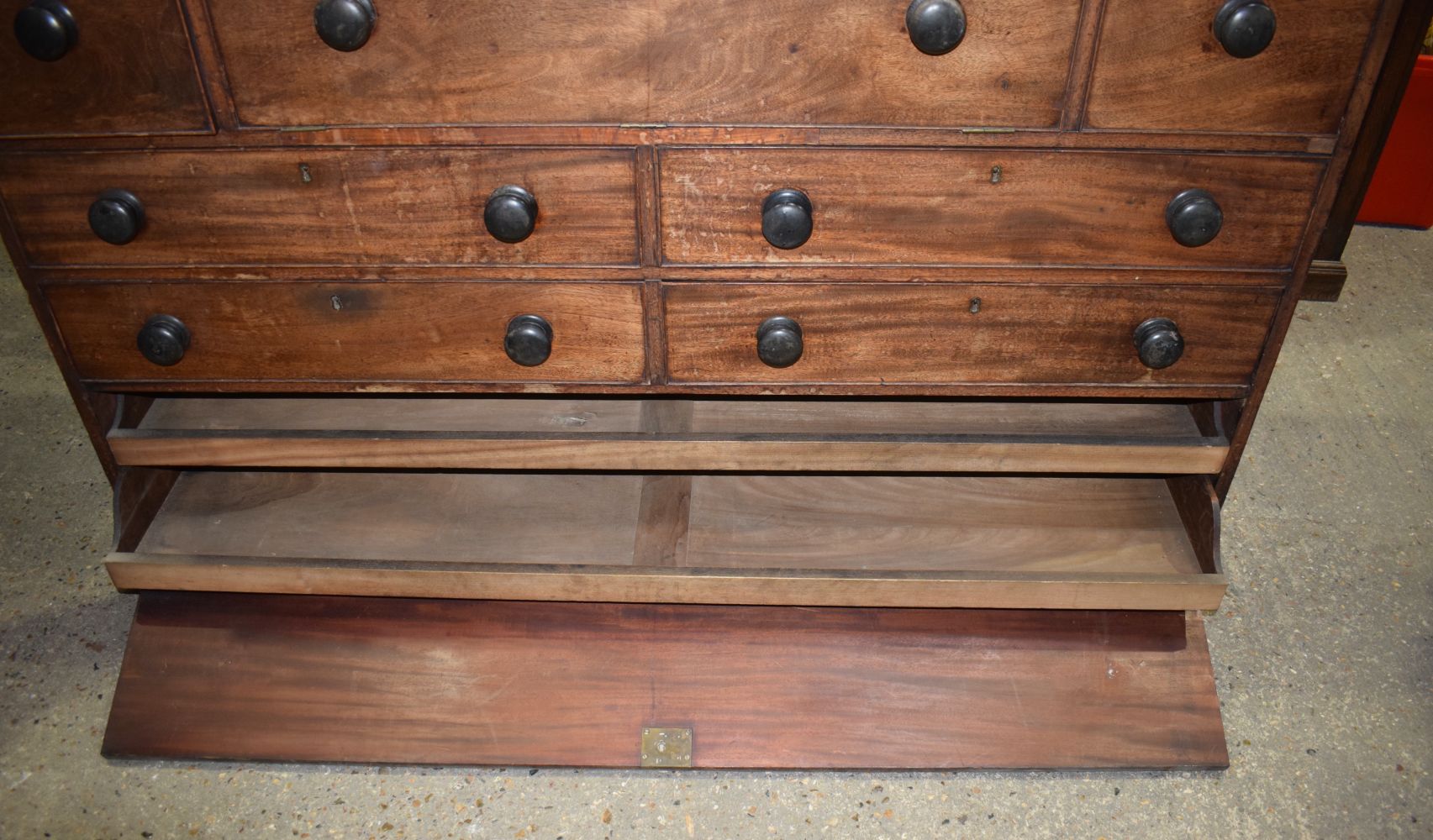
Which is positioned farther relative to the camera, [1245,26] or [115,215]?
[115,215]

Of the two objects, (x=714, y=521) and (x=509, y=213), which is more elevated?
(x=509, y=213)

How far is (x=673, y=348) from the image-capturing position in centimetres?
145

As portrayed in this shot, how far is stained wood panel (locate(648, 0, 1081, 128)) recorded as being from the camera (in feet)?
3.82

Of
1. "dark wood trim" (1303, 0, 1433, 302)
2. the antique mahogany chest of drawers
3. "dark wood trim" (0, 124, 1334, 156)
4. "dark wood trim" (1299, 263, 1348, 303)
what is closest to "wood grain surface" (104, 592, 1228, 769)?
the antique mahogany chest of drawers

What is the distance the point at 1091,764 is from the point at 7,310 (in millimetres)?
2804

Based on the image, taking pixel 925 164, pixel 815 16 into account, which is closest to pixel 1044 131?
pixel 925 164

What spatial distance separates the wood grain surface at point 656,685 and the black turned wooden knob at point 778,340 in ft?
1.72

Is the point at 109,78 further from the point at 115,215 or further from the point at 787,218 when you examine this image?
the point at 787,218

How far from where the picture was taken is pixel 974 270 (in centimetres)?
137

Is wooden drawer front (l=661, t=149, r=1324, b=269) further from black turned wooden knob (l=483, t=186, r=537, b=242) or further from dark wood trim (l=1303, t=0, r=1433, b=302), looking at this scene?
dark wood trim (l=1303, t=0, r=1433, b=302)

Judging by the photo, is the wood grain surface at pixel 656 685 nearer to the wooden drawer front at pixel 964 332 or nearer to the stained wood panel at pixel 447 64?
the wooden drawer front at pixel 964 332

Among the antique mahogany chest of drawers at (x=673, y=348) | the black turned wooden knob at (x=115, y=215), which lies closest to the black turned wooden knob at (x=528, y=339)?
the antique mahogany chest of drawers at (x=673, y=348)

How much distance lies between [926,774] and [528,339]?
0.94 metres

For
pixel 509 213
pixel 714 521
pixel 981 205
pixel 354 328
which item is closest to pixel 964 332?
pixel 981 205
